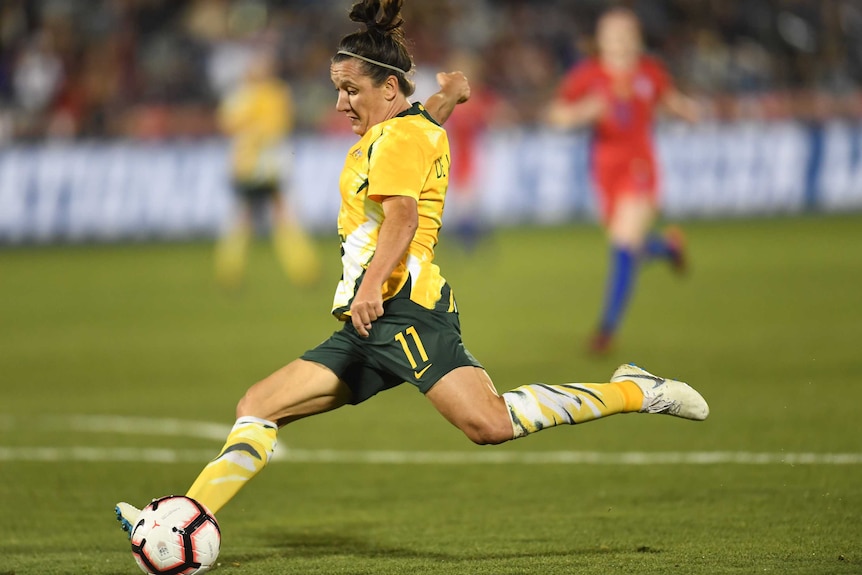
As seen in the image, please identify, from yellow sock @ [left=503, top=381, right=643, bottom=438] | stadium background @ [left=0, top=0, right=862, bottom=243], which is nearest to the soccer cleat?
yellow sock @ [left=503, top=381, right=643, bottom=438]

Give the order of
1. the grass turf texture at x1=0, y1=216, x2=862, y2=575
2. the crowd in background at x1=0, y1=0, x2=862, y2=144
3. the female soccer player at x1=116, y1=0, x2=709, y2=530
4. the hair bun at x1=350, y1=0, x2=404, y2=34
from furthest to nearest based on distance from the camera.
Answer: the crowd in background at x1=0, y1=0, x2=862, y2=144
the grass turf texture at x1=0, y1=216, x2=862, y2=575
the hair bun at x1=350, y1=0, x2=404, y2=34
the female soccer player at x1=116, y1=0, x2=709, y2=530

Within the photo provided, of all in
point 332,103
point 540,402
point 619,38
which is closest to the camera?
point 540,402

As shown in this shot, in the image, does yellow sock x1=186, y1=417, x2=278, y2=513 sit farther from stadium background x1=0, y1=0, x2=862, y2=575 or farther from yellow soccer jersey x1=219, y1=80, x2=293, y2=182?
yellow soccer jersey x1=219, y1=80, x2=293, y2=182

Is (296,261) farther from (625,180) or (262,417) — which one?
(262,417)

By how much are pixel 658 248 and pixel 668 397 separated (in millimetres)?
6813

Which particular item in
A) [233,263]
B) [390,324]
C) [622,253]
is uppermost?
[390,324]

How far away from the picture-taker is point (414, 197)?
5.02 meters

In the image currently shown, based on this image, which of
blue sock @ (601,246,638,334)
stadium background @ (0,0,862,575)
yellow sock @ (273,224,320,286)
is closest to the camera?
stadium background @ (0,0,862,575)

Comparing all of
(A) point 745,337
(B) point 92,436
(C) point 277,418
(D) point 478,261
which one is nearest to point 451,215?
(D) point 478,261

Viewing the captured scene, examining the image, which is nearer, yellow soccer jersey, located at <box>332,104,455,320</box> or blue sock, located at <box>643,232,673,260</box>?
yellow soccer jersey, located at <box>332,104,455,320</box>

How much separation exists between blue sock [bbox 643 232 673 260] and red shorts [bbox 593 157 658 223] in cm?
36

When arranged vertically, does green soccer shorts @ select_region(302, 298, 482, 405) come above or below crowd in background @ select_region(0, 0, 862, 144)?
below

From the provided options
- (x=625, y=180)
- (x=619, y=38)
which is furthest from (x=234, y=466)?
(x=619, y=38)

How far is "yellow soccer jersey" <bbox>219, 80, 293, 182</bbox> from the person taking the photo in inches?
669
